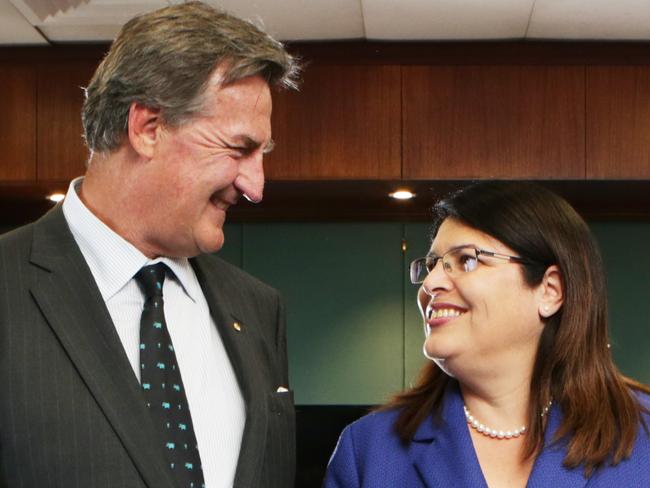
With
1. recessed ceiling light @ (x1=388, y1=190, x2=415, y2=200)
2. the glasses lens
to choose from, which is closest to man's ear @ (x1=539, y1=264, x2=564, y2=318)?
the glasses lens

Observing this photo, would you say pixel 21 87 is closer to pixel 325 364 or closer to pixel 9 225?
pixel 9 225

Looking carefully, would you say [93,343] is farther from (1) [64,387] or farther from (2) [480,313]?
(2) [480,313]

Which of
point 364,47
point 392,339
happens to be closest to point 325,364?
point 392,339

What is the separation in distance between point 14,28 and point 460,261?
2.80 m

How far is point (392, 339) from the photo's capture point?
5.02 meters

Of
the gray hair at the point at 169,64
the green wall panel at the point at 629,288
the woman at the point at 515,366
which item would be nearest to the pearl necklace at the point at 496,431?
the woman at the point at 515,366

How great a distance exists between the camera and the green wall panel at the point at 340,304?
502cm

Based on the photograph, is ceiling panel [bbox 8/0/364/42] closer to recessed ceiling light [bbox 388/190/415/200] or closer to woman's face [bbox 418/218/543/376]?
recessed ceiling light [bbox 388/190/415/200]

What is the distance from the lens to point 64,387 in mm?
1575

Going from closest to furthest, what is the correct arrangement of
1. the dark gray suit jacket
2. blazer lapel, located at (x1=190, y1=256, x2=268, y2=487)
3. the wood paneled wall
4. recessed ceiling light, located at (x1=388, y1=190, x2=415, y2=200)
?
the dark gray suit jacket
blazer lapel, located at (x1=190, y1=256, x2=268, y2=487)
the wood paneled wall
recessed ceiling light, located at (x1=388, y1=190, x2=415, y2=200)

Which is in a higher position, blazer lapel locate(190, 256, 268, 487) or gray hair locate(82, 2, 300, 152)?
gray hair locate(82, 2, 300, 152)

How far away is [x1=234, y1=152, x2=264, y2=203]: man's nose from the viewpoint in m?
1.75

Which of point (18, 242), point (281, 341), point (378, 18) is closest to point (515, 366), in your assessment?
point (281, 341)

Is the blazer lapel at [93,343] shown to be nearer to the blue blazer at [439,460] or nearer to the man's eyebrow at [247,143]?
the man's eyebrow at [247,143]
